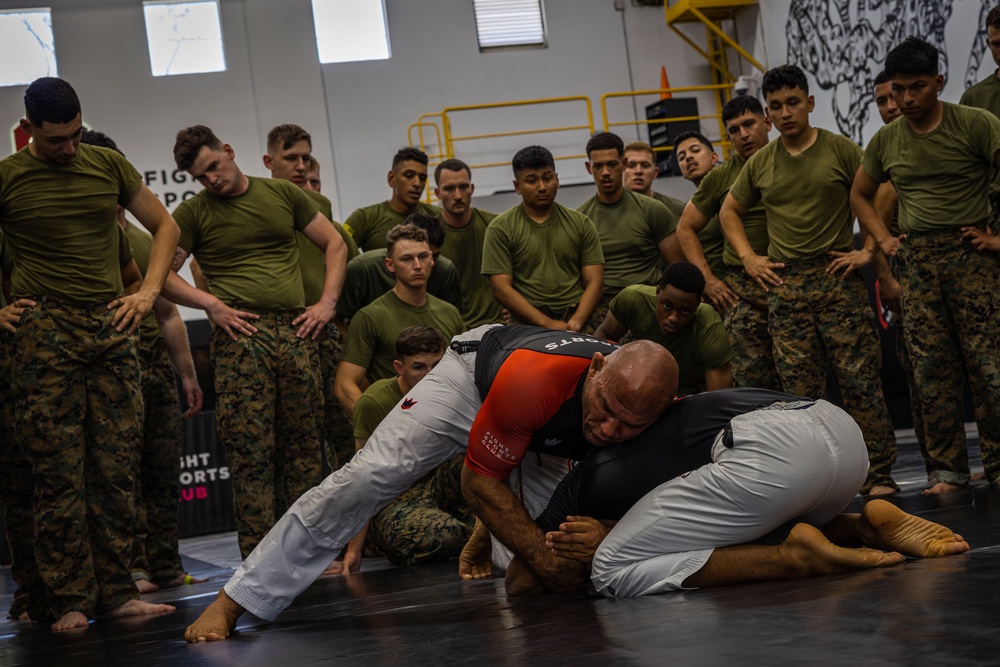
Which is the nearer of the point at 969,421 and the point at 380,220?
the point at 380,220

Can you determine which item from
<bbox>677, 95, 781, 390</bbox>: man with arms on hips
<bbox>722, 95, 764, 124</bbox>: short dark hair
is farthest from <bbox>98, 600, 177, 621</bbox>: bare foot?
<bbox>722, 95, 764, 124</bbox>: short dark hair

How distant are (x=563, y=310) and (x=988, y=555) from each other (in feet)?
9.64

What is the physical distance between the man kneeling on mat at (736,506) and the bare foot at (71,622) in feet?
4.92

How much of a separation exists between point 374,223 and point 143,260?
4.93 ft

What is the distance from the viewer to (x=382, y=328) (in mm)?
4637

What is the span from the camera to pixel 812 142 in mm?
4562

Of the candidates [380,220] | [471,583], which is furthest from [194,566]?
[471,583]

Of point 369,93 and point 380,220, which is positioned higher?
point 369,93

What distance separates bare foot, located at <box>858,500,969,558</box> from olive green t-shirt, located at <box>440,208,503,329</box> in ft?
10.9

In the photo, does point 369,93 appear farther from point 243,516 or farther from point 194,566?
point 243,516

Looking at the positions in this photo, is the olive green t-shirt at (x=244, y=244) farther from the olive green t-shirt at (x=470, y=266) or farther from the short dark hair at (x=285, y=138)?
the olive green t-shirt at (x=470, y=266)

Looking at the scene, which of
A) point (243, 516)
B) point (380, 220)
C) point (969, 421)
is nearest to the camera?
point (243, 516)

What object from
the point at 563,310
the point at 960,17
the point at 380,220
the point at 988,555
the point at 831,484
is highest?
the point at 960,17

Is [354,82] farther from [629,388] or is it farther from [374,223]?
[629,388]
